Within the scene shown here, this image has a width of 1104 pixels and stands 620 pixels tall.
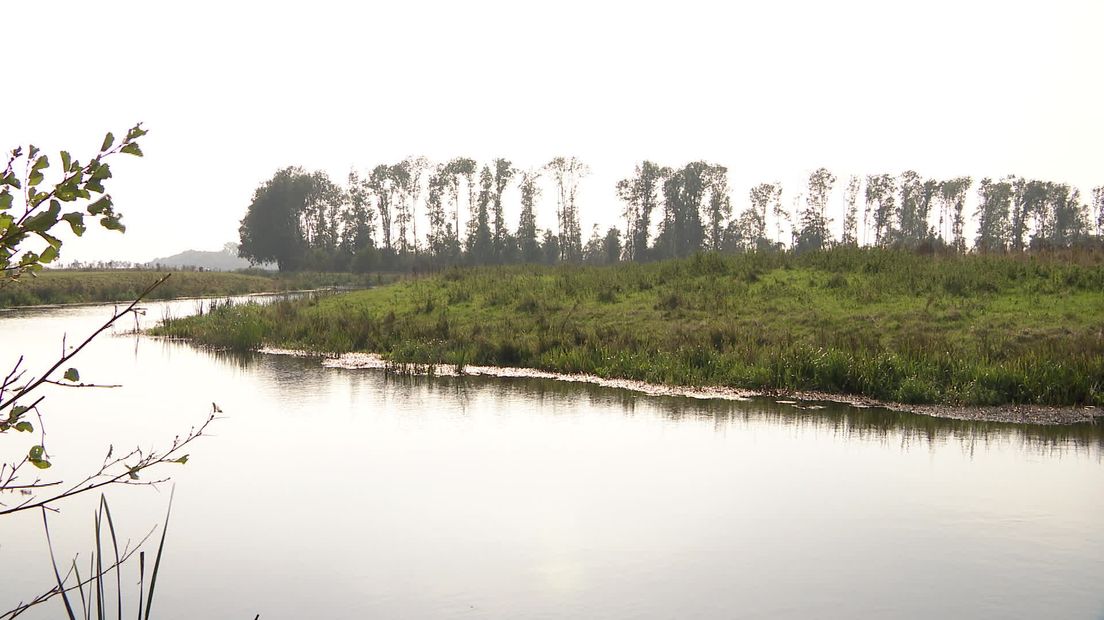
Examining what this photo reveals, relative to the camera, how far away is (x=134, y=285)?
1932 inches

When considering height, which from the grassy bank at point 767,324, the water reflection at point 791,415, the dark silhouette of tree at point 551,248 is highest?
the dark silhouette of tree at point 551,248

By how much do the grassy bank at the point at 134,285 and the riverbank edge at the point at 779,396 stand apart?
2071cm

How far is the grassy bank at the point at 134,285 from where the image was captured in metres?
43.0

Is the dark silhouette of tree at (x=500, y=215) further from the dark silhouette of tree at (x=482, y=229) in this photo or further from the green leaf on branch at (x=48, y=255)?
the green leaf on branch at (x=48, y=255)

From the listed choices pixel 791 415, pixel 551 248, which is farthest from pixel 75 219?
pixel 551 248

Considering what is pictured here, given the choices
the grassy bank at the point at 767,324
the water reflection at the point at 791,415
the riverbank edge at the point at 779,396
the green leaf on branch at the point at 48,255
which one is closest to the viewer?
the green leaf on branch at the point at 48,255

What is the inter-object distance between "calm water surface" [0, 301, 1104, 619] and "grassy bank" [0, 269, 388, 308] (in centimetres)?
2690

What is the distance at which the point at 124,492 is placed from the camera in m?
8.90

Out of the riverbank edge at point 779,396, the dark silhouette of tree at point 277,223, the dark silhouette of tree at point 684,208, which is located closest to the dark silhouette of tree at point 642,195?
the dark silhouette of tree at point 684,208

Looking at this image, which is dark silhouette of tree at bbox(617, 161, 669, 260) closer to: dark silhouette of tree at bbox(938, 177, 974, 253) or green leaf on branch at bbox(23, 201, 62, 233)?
dark silhouette of tree at bbox(938, 177, 974, 253)

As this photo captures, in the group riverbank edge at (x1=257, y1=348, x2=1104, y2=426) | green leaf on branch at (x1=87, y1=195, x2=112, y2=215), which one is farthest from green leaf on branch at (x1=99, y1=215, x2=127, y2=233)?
riverbank edge at (x1=257, y1=348, x2=1104, y2=426)

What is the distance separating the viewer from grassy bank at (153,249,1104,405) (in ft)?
48.5

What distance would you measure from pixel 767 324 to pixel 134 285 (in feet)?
134

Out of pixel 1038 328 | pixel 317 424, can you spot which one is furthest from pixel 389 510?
pixel 1038 328
